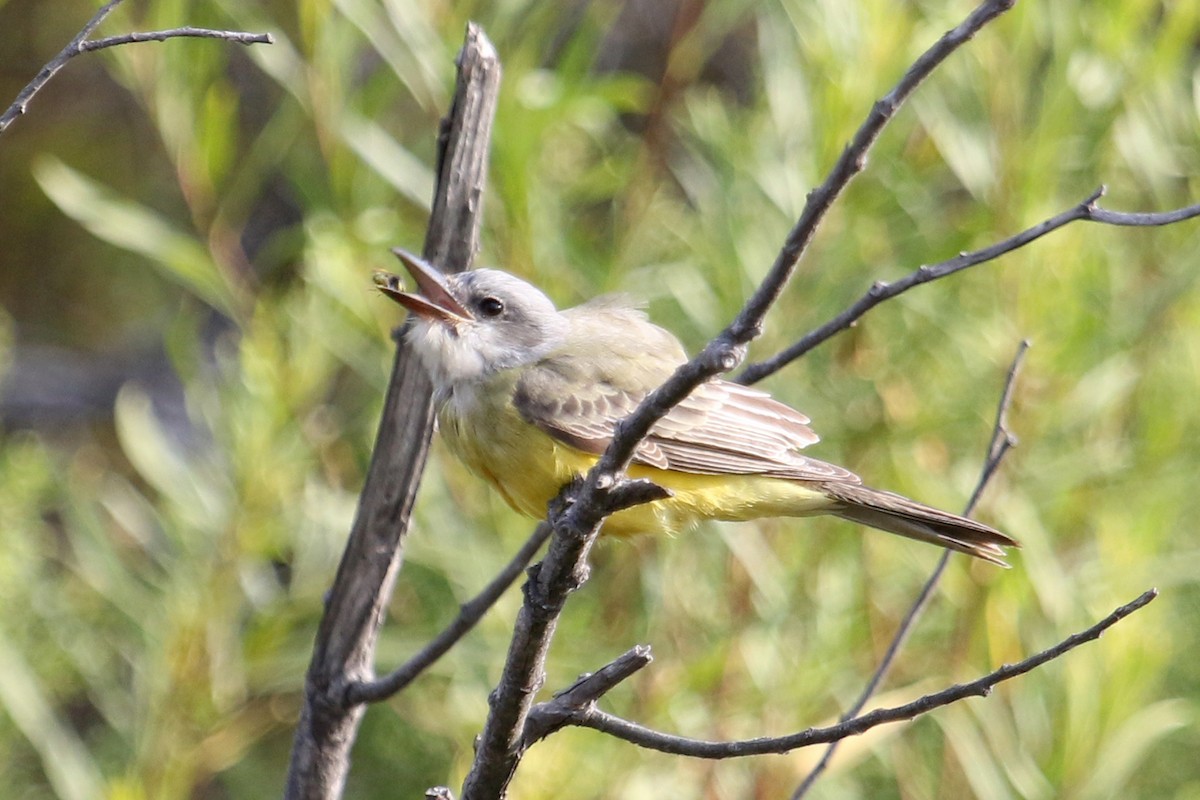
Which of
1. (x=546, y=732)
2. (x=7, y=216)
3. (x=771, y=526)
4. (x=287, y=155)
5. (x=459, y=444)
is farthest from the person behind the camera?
(x=7, y=216)

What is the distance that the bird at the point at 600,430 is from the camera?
8.94ft

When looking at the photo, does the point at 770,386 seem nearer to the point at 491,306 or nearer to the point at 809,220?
the point at 491,306

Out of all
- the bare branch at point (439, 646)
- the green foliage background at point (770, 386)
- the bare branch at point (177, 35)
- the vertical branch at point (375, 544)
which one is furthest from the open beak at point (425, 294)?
the bare branch at point (177, 35)

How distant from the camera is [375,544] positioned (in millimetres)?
2438

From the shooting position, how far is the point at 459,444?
2.88 meters

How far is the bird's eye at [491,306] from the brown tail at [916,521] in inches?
31.3

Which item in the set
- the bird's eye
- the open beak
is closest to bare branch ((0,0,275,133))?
the open beak

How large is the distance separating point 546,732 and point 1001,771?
1.85 metres

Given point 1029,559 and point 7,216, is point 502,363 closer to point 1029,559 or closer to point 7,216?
point 1029,559

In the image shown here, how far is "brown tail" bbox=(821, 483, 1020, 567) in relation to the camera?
256 cm

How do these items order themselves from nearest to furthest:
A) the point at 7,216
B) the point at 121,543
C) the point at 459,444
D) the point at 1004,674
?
the point at 1004,674
the point at 459,444
the point at 121,543
the point at 7,216

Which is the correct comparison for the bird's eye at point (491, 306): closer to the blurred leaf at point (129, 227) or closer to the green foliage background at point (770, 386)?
the green foliage background at point (770, 386)

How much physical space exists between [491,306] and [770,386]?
97 cm

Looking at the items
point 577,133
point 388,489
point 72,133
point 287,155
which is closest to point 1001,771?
point 388,489
